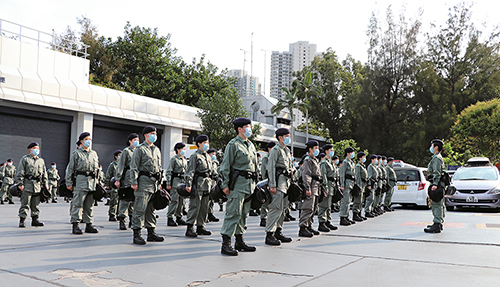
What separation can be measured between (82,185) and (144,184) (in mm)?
1888

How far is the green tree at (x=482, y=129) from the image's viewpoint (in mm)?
30078

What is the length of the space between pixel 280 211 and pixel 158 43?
36.3 m

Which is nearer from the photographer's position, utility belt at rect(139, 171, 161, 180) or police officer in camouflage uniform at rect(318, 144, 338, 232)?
utility belt at rect(139, 171, 161, 180)

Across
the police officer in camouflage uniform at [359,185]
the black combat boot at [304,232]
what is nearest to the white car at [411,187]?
the police officer in camouflage uniform at [359,185]

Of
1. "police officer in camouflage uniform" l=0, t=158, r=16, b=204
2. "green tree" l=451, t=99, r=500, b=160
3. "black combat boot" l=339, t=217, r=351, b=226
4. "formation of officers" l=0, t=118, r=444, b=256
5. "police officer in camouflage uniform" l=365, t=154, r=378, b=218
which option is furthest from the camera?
"green tree" l=451, t=99, r=500, b=160

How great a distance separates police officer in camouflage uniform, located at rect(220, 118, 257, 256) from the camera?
637 cm

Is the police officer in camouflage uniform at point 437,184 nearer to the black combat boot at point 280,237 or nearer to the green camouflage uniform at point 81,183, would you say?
the black combat boot at point 280,237

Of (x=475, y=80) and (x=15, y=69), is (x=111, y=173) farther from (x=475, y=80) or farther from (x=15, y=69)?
(x=475, y=80)

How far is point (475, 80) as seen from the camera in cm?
3953

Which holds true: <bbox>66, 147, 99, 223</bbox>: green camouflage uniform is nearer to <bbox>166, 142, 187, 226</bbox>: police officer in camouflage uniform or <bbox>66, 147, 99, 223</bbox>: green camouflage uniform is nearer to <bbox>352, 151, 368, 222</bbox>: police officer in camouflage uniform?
<bbox>166, 142, 187, 226</bbox>: police officer in camouflage uniform

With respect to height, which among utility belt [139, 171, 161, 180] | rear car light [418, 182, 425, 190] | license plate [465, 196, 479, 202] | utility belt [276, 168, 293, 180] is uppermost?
utility belt [276, 168, 293, 180]

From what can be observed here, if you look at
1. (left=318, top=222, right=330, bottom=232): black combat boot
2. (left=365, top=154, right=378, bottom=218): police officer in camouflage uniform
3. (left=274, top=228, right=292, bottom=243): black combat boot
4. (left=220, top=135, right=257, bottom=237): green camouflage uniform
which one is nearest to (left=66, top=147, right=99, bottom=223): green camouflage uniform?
(left=220, top=135, right=257, bottom=237): green camouflage uniform

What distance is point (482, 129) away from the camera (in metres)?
30.4

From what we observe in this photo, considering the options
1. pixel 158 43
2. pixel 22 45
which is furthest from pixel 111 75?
pixel 22 45
